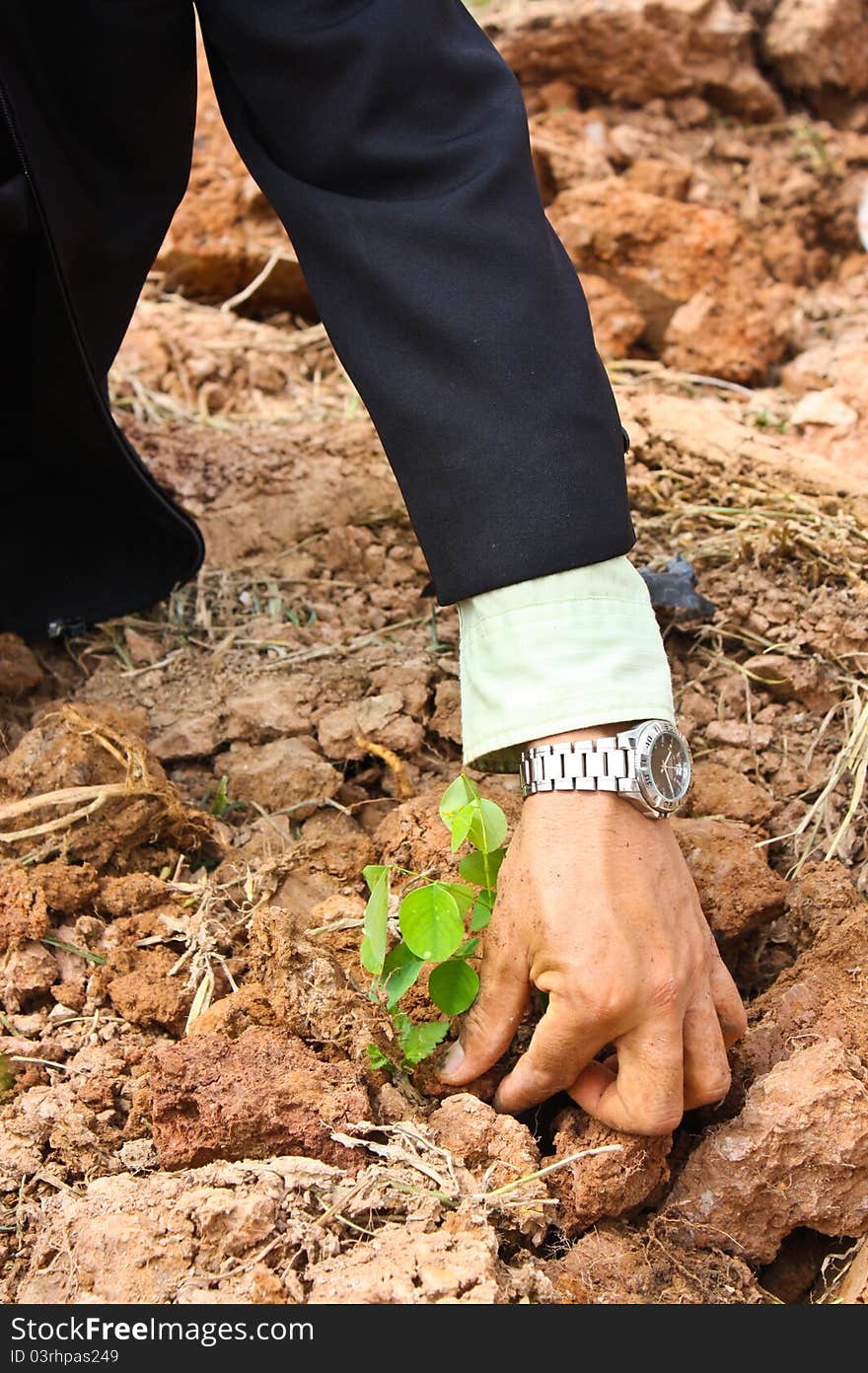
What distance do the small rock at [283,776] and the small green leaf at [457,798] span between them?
46 cm

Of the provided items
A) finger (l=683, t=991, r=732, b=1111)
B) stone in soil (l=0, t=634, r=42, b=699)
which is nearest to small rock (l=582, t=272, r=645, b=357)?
stone in soil (l=0, t=634, r=42, b=699)

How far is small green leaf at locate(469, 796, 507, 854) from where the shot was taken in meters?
1.50

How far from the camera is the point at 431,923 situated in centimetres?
141

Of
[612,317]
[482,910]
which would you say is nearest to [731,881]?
[482,910]

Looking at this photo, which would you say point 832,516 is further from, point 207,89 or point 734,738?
point 207,89

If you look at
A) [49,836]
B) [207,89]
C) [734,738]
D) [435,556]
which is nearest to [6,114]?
[435,556]

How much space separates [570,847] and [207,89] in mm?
3171

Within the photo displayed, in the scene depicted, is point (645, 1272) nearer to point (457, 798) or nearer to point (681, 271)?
point (457, 798)

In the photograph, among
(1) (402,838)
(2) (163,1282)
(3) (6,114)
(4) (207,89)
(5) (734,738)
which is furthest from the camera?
(4) (207,89)

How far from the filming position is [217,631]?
2277 mm

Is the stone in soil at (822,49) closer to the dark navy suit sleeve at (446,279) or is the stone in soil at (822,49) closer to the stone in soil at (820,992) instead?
the dark navy suit sleeve at (446,279)

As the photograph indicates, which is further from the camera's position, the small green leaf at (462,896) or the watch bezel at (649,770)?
the small green leaf at (462,896)

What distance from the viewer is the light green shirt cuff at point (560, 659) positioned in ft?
4.53

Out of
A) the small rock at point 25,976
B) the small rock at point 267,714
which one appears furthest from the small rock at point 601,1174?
the small rock at point 267,714
